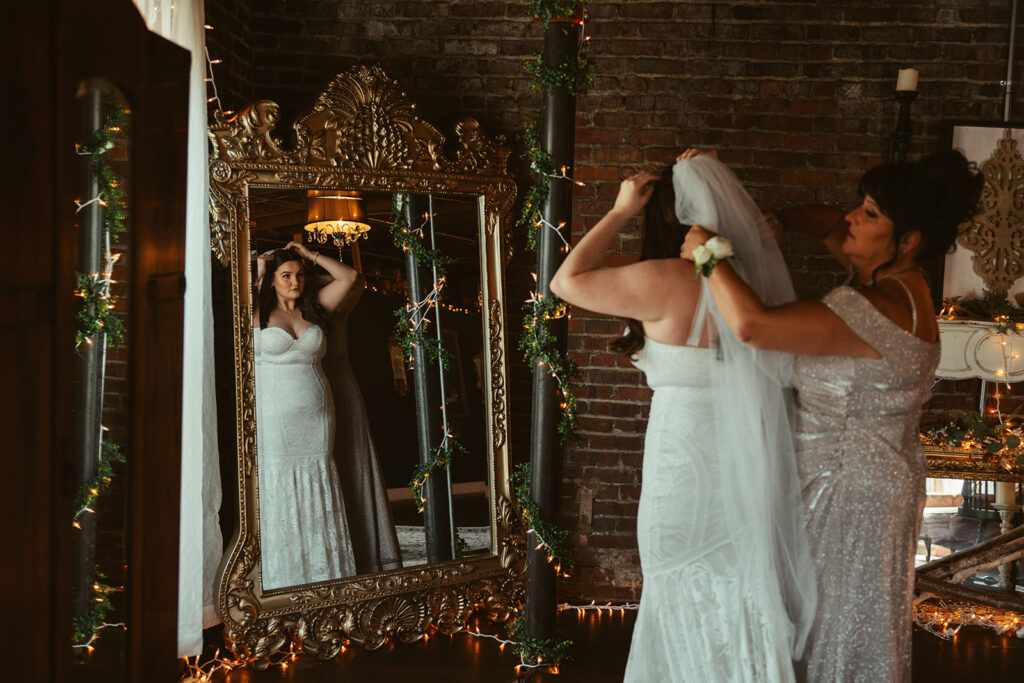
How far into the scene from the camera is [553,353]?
3.05 m

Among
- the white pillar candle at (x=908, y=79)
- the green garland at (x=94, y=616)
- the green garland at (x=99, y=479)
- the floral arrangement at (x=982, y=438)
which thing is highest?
the white pillar candle at (x=908, y=79)

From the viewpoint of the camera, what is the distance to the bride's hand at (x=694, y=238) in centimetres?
218

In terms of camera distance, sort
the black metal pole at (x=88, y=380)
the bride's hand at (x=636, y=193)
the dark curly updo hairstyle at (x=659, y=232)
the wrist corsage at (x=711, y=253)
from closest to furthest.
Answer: the black metal pole at (x=88, y=380) → the wrist corsage at (x=711, y=253) → the dark curly updo hairstyle at (x=659, y=232) → the bride's hand at (x=636, y=193)

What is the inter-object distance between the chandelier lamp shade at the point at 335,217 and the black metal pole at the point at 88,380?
1.39m

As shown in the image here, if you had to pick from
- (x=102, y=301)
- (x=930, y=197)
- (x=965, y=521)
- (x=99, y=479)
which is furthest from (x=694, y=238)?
(x=965, y=521)

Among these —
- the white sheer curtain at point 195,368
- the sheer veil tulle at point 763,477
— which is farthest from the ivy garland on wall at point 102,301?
the sheer veil tulle at point 763,477

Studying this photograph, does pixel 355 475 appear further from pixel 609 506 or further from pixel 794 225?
pixel 794 225

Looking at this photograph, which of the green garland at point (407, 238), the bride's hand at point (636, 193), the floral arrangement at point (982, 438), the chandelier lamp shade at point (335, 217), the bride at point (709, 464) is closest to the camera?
the bride at point (709, 464)

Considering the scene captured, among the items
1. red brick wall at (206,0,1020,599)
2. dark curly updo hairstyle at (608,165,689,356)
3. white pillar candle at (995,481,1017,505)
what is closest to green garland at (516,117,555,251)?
dark curly updo hairstyle at (608,165,689,356)

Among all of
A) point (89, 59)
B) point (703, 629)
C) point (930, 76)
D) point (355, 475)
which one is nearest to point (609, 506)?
point (355, 475)

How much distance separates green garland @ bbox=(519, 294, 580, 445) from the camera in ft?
9.97

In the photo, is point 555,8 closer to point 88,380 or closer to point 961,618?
point 88,380

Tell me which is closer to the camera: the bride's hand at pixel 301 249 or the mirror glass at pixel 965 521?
the bride's hand at pixel 301 249

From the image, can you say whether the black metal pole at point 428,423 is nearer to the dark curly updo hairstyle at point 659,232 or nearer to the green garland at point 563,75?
the green garland at point 563,75
